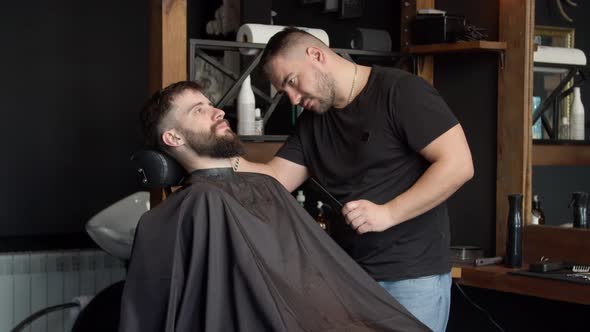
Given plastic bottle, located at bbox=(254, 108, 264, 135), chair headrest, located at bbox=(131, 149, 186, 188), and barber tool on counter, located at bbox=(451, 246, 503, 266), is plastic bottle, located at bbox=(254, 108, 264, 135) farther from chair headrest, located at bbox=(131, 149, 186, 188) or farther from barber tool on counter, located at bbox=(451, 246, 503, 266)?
chair headrest, located at bbox=(131, 149, 186, 188)

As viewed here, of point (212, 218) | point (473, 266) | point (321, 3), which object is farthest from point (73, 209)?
point (212, 218)

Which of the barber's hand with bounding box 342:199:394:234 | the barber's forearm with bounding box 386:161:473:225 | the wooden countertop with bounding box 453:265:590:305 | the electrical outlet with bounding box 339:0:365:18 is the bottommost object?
the wooden countertop with bounding box 453:265:590:305

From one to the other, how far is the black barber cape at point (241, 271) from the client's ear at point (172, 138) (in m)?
0.10

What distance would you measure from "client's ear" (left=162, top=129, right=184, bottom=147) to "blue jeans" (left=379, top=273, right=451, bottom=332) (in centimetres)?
71

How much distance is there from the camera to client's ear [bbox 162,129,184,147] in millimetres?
2523

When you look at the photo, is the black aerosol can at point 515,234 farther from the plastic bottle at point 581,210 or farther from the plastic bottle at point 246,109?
the plastic bottle at point 246,109

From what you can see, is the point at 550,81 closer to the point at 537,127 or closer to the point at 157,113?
the point at 537,127

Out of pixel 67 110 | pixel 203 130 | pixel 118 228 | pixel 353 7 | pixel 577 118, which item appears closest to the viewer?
pixel 203 130

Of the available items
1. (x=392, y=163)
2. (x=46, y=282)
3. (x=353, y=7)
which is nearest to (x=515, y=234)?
(x=392, y=163)

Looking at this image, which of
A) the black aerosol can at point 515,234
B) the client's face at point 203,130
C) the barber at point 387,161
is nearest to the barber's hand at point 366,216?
the barber at point 387,161

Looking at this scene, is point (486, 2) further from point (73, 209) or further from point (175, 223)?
point (73, 209)

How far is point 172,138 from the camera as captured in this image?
2525mm

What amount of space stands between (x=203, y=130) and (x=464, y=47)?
58.4 inches

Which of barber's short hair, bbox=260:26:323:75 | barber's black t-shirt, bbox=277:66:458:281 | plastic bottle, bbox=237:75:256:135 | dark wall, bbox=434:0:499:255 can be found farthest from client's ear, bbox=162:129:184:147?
dark wall, bbox=434:0:499:255
